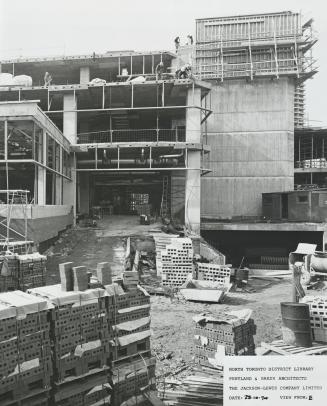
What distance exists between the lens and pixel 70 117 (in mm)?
28406

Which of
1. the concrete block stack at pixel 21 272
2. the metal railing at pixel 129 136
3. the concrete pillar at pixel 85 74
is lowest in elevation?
the concrete block stack at pixel 21 272

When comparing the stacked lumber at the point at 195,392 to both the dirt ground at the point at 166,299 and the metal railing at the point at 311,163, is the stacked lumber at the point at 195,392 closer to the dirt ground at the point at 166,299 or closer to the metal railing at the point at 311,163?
the dirt ground at the point at 166,299

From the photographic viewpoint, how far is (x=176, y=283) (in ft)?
58.6

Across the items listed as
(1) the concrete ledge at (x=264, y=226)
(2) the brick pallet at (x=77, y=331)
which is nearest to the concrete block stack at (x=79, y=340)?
(2) the brick pallet at (x=77, y=331)

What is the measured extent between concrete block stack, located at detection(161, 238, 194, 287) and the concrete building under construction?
955 cm

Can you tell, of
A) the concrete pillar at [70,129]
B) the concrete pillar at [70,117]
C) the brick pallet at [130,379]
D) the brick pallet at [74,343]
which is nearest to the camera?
the brick pallet at [74,343]

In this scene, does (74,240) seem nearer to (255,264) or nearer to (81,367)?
(255,264)

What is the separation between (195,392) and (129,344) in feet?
5.44

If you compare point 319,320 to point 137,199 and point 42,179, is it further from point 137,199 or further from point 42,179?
point 137,199

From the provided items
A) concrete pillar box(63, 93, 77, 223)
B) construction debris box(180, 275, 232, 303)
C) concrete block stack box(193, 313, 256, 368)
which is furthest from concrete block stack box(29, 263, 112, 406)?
concrete pillar box(63, 93, 77, 223)

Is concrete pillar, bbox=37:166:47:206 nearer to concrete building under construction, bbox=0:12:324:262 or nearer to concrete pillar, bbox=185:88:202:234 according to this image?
concrete building under construction, bbox=0:12:324:262

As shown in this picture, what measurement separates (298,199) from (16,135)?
21335 millimetres

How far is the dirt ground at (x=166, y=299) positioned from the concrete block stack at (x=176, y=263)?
218 centimetres

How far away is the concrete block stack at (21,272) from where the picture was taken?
11016mm
